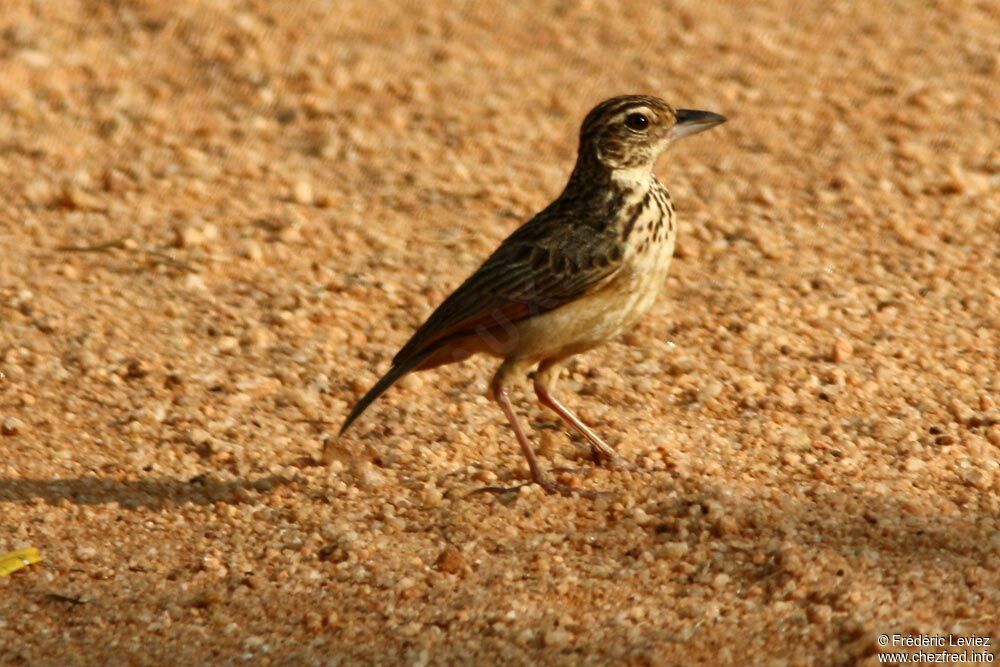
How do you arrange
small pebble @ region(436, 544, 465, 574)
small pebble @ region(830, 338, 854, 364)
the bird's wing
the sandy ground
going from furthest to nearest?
1. small pebble @ region(830, 338, 854, 364)
2. the bird's wing
3. small pebble @ region(436, 544, 465, 574)
4. the sandy ground

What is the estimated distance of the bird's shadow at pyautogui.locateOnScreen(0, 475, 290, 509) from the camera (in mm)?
6543

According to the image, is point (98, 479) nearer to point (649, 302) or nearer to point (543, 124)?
point (649, 302)

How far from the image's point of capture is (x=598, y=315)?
20.9 ft

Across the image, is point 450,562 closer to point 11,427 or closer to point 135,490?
point 135,490

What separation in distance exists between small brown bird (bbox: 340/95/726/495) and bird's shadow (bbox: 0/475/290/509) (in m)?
0.60

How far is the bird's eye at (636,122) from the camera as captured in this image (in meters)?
6.84

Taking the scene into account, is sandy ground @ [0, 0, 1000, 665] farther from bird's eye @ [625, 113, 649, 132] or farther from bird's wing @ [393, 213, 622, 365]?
bird's eye @ [625, 113, 649, 132]

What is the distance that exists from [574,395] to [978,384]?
6.37ft

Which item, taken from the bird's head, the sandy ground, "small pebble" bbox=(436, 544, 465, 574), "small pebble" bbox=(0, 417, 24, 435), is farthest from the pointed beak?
"small pebble" bbox=(0, 417, 24, 435)

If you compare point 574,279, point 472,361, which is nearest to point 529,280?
point 574,279

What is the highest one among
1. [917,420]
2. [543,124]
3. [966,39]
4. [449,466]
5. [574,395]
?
[966,39]

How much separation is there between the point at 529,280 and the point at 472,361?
1662 mm

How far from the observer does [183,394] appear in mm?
7473

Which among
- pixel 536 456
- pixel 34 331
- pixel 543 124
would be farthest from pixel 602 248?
pixel 543 124
